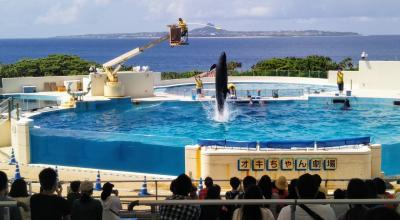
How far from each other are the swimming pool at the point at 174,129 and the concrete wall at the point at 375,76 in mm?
3171

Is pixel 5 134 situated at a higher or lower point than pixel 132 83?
lower

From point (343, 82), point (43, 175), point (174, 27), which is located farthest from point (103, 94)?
point (43, 175)

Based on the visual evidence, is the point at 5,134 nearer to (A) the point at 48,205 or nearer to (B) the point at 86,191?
(B) the point at 86,191

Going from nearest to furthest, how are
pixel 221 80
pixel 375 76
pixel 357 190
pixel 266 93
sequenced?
pixel 357 190, pixel 221 80, pixel 266 93, pixel 375 76

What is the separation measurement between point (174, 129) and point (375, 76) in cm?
A: 1376

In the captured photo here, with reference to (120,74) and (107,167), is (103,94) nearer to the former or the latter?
(120,74)

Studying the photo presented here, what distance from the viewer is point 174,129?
76.8 ft

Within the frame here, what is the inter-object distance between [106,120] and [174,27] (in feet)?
26.3

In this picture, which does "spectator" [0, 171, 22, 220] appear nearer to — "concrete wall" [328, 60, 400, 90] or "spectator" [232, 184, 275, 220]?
"spectator" [232, 184, 275, 220]

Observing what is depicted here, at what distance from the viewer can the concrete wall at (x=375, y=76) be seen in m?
31.9

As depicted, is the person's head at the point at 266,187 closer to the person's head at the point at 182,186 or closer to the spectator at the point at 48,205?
the person's head at the point at 182,186

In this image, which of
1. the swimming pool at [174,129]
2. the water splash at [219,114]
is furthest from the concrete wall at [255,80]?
the water splash at [219,114]

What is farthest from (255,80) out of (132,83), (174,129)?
(174,129)

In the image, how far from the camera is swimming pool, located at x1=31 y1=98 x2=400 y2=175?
1490 cm
